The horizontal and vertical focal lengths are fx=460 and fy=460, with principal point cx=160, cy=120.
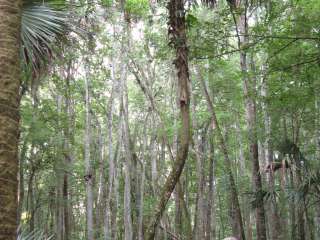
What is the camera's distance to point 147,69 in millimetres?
17375

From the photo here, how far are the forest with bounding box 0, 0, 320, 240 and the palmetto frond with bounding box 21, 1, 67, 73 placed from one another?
2 cm

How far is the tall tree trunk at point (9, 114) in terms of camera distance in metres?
2.35

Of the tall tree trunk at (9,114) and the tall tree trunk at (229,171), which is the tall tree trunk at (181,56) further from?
the tall tree trunk at (229,171)

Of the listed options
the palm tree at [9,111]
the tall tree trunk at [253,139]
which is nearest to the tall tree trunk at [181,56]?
the palm tree at [9,111]

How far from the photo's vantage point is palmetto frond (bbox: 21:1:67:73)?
441 cm

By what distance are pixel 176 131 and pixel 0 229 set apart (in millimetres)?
14915

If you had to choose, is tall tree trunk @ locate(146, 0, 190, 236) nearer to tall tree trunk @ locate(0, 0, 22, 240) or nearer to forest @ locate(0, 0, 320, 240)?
forest @ locate(0, 0, 320, 240)

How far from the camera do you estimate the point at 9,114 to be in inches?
98.8

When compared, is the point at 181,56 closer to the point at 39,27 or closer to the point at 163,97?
the point at 39,27

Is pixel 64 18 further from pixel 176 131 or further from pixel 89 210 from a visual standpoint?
pixel 176 131

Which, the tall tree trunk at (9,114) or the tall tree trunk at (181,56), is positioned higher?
the tall tree trunk at (181,56)

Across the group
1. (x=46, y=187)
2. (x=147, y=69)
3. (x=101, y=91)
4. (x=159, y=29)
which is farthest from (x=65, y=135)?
(x=46, y=187)

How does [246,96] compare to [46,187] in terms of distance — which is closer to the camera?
[246,96]

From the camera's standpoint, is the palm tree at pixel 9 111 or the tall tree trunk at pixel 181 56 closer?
the palm tree at pixel 9 111
